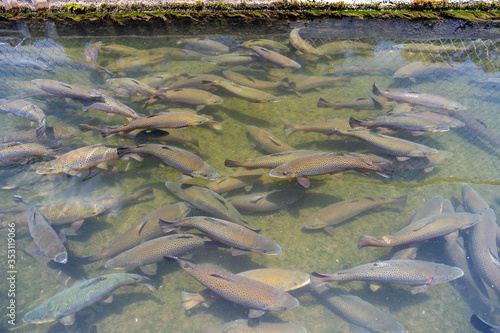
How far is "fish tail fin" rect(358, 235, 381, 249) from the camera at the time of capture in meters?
3.50

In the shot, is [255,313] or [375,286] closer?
[255,313]

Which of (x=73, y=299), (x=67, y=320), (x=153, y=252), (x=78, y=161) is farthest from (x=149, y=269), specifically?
(x=78, y=161)

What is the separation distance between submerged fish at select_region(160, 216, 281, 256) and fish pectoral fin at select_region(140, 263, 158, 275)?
1.32ft

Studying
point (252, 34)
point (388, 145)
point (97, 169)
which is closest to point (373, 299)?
point (388, 145)

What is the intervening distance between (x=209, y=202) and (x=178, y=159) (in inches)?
28.5

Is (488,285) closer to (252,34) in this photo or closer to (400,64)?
(400,64)

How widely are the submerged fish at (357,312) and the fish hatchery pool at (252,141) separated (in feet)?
0.13

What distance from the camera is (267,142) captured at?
444 cm

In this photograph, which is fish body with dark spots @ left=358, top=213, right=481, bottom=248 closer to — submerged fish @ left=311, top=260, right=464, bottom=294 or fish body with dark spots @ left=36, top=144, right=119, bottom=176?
→ submerged fish @ left=311, top=260, right=464, bottom=294

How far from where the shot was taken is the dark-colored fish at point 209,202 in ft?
11.9

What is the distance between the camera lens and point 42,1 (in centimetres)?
654

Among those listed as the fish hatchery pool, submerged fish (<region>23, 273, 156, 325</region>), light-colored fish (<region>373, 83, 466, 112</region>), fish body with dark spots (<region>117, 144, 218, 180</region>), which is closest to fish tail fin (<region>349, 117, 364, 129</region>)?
the fish hatchery pool

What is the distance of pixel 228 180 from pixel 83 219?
184cm

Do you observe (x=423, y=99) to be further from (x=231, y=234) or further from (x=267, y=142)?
(x=231, y=234)
